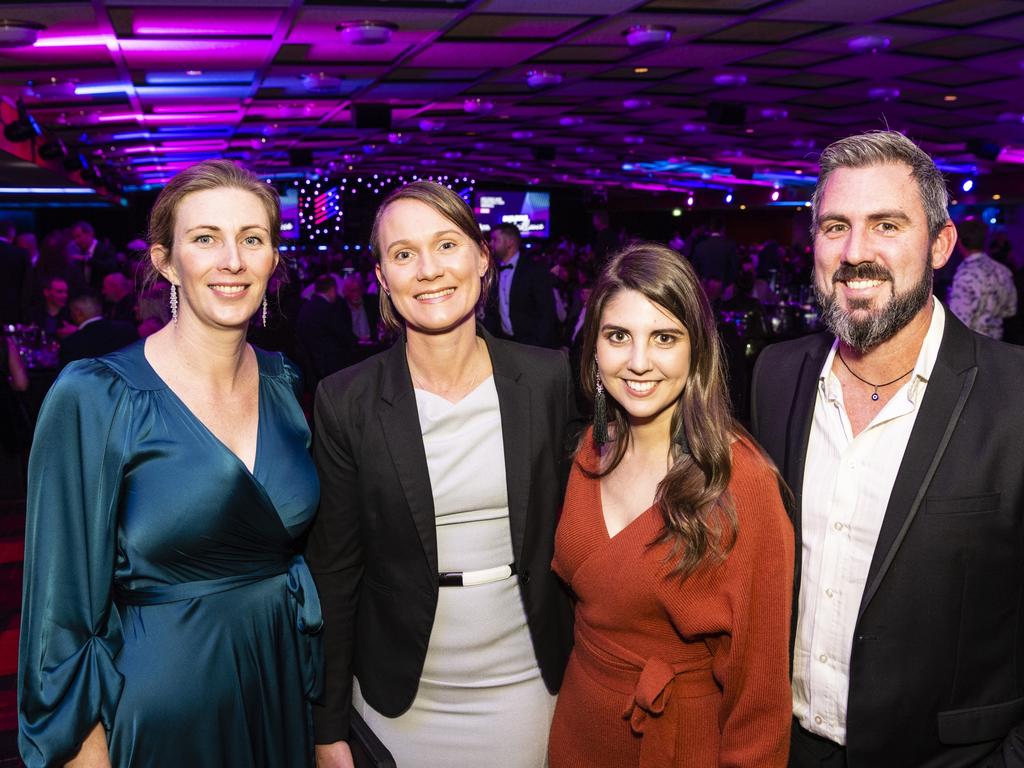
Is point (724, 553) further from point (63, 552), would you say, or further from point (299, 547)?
point (63, 552)

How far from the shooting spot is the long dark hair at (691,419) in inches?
58.4

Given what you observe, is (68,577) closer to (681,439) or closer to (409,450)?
(409,450)

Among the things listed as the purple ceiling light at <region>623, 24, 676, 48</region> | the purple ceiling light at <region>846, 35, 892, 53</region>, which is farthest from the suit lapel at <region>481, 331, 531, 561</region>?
the purple ceiling light at <region>846, 35, 892, 53</region>

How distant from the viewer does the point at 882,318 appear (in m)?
1.56

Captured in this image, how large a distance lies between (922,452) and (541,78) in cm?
739

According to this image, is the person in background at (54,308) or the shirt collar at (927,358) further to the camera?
the person in background at (54,308)

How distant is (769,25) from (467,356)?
18.6 ft

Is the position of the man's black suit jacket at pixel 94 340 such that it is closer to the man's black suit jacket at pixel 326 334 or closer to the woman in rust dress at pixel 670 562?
the man's black suit jacket at pixel 326 334

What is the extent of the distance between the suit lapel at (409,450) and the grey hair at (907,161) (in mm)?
978

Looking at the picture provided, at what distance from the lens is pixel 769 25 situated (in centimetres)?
643

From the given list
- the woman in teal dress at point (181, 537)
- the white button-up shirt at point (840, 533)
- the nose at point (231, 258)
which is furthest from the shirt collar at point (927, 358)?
the nose at point (231, 258)

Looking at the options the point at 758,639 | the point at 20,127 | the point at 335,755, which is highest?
the point at 20,127

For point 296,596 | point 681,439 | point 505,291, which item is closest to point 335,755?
point 296,596

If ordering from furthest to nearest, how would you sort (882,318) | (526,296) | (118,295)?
(118,295)
(526,296)
(882,318)
